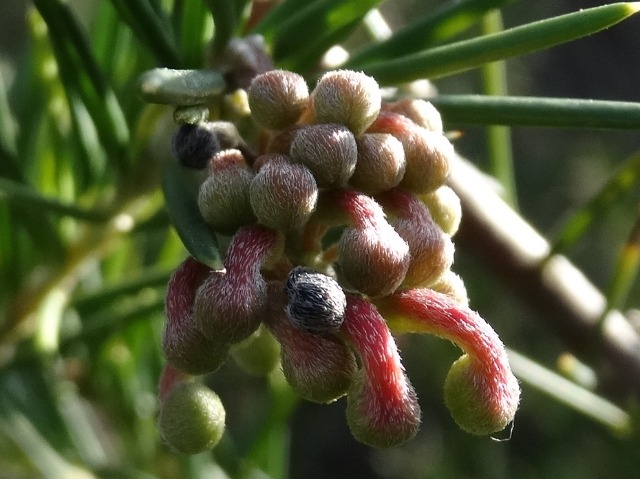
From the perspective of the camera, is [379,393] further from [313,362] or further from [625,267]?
[625,267]

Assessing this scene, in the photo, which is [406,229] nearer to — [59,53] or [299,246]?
[299,246]

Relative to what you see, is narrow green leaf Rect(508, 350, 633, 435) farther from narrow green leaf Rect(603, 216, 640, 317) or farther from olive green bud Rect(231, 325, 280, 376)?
olive green bud Rect(231, 325, 280, 376)

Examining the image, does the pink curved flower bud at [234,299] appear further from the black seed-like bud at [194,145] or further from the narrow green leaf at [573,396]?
the narrow green leaf at [573,396]

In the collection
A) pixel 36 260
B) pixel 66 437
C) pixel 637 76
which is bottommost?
pixel 637 76

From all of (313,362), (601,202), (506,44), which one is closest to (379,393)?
(313,362)

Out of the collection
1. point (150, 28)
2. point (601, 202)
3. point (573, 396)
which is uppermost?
point (150, 28)

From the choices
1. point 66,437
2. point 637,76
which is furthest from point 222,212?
point 637,76

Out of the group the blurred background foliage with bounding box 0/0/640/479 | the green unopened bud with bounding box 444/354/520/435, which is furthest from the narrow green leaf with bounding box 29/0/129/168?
the green unopened bud with bounding box 444/354/520/435
